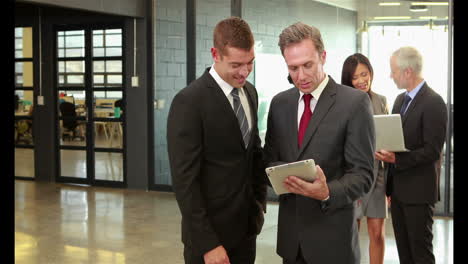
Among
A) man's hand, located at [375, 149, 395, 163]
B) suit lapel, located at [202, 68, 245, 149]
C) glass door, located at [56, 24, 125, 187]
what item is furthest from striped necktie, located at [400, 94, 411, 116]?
glass door, located at [56, 24, 125, 187]

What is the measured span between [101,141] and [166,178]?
4.35 feet

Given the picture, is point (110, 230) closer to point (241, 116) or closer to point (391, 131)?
point (391, 131)

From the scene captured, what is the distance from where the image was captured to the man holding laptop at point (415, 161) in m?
3.64

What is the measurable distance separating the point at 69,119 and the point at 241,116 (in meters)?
7.82

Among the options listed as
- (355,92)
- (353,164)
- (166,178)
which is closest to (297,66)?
(355,92)

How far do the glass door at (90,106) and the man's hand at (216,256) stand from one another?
286 inches

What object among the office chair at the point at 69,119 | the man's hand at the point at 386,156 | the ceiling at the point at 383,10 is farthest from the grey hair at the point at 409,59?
the office chair at the point at 69,119

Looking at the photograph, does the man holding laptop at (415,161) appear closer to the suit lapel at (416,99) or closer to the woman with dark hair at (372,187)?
the suit lapel at (416,99)

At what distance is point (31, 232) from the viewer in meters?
6.47

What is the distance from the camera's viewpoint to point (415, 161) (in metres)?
3.68

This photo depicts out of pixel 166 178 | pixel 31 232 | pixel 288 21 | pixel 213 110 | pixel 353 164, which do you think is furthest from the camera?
pixel 166 178

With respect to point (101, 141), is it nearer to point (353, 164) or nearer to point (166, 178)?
point (166, 178)

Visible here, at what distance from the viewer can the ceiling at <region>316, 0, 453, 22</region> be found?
7.01m

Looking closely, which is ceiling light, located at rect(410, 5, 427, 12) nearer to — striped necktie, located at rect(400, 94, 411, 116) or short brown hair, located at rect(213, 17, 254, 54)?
striped necktie, located at rect(400, 94, 411, 116)
